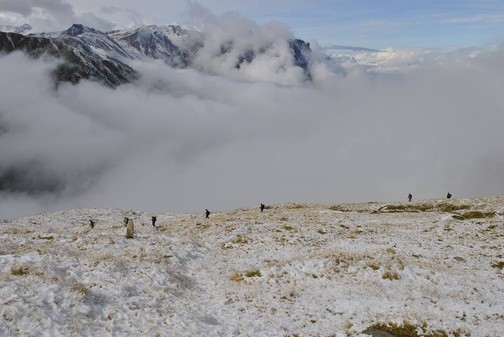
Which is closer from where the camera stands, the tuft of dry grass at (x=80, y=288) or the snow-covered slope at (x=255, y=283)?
the snow-covered slope at (x=255, y=283)

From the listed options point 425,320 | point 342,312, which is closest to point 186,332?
point 342,312

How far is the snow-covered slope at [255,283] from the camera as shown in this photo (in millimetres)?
23125

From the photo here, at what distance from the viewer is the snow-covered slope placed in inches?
910

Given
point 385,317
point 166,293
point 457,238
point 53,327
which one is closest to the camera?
point 53,327

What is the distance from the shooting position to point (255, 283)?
31094 mm

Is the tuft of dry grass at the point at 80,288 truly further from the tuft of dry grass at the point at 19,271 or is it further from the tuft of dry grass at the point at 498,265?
the tuft of dry grass at the point at 498,265

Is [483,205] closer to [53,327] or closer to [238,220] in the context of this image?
[238,220]

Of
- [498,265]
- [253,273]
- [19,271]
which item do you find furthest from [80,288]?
[498,265]

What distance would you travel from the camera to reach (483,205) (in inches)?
2697

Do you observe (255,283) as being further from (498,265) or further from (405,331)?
(498,265)

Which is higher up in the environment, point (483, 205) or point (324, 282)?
point (483, 205)

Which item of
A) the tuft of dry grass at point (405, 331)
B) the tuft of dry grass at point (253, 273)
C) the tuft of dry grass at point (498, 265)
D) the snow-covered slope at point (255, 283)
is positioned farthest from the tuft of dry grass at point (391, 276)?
the tuft of dry grass at point (498, 265)

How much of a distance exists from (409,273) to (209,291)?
51.9 feet

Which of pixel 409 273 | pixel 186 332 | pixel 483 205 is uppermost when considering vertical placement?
pixel 483 205
